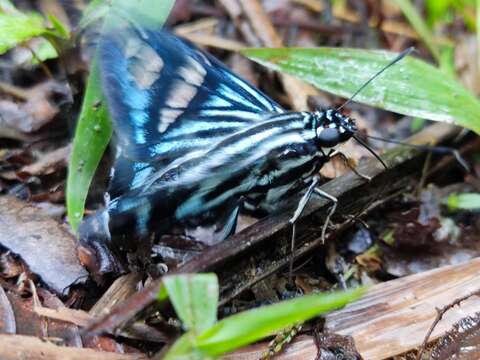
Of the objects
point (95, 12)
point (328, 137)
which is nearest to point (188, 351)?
point (328, 137)

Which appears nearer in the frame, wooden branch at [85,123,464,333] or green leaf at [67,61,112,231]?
wooden branch at [85,123,464,333]

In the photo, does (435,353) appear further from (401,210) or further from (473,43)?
(473,43)

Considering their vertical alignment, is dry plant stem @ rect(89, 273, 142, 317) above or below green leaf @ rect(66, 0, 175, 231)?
below

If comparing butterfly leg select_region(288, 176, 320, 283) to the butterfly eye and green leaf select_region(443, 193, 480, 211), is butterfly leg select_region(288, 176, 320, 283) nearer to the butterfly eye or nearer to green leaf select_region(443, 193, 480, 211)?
the butterfly eye

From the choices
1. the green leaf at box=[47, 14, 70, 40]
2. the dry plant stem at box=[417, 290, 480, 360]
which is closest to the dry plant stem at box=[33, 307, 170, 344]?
the dry plant stem at box=[417, 290, 480, 360]

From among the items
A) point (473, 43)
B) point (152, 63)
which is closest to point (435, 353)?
point (152, 63)

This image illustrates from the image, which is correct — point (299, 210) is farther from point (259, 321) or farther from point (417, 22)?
point (417, 22)
